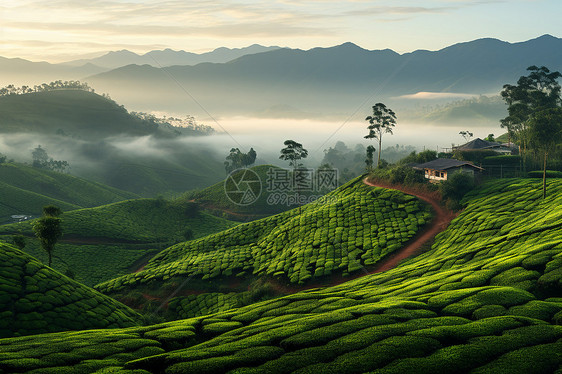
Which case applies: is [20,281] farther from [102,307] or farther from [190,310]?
[190,310]

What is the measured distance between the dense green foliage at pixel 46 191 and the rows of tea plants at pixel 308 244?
→ 267 ft

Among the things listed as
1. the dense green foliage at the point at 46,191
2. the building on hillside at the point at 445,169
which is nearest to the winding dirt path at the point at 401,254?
the building on hillside at the point at 445,169

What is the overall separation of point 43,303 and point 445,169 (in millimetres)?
64621

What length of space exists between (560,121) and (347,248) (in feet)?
114

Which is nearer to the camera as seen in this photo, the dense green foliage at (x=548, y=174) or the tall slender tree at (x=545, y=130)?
the tall slender tree at (x=545, y=130)

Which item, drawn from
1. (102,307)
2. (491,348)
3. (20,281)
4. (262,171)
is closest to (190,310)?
(102,307)

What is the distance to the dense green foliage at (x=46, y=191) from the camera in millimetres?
127500

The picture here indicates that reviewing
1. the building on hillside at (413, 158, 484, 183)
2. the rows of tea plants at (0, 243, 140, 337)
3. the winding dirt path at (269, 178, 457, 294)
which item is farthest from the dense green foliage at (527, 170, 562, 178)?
the rows of tea plants at (0, 243, 140, 337)

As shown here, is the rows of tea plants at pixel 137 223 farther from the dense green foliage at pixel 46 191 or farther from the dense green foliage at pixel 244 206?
the dense green foliage at pixel 46 191

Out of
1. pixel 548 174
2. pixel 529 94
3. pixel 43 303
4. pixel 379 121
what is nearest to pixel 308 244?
pixel 43 303

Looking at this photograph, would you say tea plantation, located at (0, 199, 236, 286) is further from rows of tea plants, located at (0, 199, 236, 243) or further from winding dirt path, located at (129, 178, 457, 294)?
winding dirt path, located at (129, 178, 457, 294)

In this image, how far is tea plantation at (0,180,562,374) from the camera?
18373 millimetres

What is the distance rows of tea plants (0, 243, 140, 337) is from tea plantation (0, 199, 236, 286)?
28.3 metres

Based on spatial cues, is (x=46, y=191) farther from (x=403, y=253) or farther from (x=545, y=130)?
(x=545, y=130)
